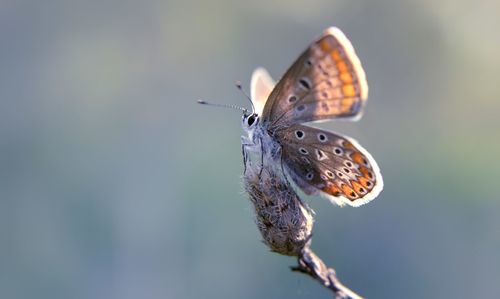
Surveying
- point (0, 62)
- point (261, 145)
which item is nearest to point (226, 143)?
point (0, 62)

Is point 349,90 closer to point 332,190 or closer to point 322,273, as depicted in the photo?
point 332,190

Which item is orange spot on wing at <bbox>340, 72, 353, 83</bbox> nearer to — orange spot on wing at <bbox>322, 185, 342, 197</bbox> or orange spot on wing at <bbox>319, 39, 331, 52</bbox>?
orange spot on wing at <bbox>319, 39, 331, 52</bbox>

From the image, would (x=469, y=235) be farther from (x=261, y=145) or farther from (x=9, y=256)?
(x=9, y=256)

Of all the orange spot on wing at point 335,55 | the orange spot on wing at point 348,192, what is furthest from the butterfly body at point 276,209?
the orange spot on wing at point 335,55

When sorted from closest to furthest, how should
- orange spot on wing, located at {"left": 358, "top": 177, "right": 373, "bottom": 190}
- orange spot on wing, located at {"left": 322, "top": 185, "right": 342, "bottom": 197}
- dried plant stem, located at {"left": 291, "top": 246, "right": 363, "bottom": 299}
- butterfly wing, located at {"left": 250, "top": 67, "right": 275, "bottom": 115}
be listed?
dried plant stem, located at {"left": 291, "top": 246, "right": 363, "bottom": 299}
orange spot on wing, located at {"left": 358, "top": 177, "right": 373, "bottom": 190}
orange spot on wing, located at {"left": 322, "top": 185, "right": 342, "bottom": 197}
butterfly wing, located at {"left": 250, "top": 67, "right": 275, "bottom": 115}

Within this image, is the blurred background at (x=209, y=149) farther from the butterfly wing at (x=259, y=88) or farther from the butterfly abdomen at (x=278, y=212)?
the butterfly abdomen at (x=278, y=212)

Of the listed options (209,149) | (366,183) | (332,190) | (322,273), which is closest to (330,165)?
(332,190)

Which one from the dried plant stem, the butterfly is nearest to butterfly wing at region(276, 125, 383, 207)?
the butterfly
